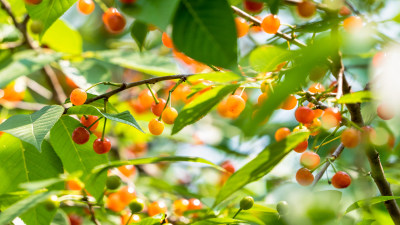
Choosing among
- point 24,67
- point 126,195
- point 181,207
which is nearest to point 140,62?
point 24,67

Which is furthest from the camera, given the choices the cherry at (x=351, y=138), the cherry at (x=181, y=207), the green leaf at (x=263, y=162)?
the cherry at (x=181, y=207)

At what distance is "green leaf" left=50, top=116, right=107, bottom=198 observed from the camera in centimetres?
154

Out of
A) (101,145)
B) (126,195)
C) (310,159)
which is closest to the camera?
(310,159)

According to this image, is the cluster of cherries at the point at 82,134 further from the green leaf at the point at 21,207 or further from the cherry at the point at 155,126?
the green leaf at the point at 21,207

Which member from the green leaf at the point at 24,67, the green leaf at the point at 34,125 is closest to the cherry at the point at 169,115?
Result: the green leaf at the point at 34,125

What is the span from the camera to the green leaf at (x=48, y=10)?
129 cm

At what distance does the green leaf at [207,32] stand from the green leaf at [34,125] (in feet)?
1.50

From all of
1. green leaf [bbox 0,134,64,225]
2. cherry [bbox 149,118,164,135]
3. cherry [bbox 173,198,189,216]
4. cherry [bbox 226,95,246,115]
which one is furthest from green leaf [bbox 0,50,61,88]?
cherry [bbox 226,95,246,115]

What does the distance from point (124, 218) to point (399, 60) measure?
5.26ft

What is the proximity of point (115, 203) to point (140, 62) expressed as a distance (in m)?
0.82

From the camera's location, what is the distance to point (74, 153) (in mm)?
1577

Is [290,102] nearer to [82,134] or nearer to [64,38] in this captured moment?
[82,134]

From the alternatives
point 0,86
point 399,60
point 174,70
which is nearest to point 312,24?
point 399,60

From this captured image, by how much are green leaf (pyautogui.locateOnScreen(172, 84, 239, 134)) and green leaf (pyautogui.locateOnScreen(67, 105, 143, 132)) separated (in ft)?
0.43
